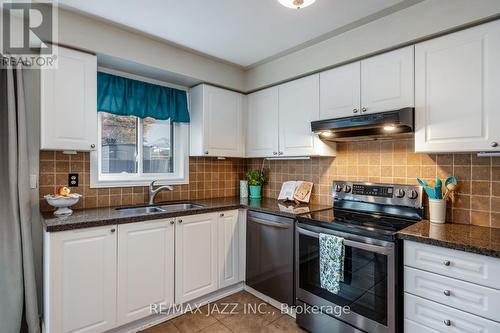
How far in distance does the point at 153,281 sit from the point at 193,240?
1.41 feet

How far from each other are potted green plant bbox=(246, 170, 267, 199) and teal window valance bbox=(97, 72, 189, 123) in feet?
3.10

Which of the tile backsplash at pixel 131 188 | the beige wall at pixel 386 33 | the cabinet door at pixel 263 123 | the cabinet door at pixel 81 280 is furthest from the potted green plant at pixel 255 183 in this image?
the cabinet door at pixel 81 280

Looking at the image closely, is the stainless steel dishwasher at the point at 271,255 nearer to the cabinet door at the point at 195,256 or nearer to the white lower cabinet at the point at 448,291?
the cabinet door at the point at 195,256

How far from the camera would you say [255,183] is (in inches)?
123

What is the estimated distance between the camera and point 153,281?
2115 mm

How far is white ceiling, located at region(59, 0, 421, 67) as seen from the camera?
1809 millimetres

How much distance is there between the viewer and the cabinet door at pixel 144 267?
6.48 feet

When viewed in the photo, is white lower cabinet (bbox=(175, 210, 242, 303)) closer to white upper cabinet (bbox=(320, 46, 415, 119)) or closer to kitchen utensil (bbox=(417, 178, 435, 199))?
white upper cabinet (bbox=(320, 46, 415, 119))

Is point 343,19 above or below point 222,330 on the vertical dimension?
above

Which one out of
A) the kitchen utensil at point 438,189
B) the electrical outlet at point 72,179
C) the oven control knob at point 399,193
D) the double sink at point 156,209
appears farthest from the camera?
the double sink at point 156,209

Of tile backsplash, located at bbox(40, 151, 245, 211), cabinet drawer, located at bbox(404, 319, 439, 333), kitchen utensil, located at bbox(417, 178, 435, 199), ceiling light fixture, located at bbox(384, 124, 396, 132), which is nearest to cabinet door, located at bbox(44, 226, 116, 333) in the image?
tile backsplash, located at bbox(40, 151, 245, 211)

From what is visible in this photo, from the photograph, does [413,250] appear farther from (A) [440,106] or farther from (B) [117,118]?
(B) [117,118]

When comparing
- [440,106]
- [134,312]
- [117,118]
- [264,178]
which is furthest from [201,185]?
[440,106]

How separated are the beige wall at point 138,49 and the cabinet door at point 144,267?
1360mm
